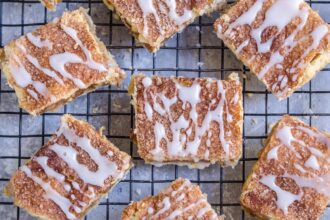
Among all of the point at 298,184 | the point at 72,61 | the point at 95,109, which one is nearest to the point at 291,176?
the point at 298,184

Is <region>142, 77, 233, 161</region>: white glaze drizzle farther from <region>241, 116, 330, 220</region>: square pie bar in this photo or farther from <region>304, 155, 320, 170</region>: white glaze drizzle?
<region>304, 155, 320, 170</region>: white glaze drizzle

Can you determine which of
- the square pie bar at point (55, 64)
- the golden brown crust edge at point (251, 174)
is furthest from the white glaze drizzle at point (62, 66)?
the golden brown crust edge at point (251, 174)

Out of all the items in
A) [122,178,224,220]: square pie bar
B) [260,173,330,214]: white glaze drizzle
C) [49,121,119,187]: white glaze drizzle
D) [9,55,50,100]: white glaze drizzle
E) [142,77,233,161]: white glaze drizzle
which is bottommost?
[122,178,224,220]: square pie bar

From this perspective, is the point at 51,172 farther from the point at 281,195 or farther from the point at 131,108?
the point at 281,195

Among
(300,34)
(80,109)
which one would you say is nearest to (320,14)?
(300,34)

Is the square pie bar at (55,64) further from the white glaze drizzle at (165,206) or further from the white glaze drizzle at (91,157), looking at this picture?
the white glaze drizzle at (165,206)

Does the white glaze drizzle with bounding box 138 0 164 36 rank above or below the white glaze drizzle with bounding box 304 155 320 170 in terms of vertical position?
above

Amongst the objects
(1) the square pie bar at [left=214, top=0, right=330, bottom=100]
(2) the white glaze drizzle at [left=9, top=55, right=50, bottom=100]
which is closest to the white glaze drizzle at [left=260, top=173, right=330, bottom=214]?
(1) the square pie bar at [left=214, top=0, right=330, bottom=100]
